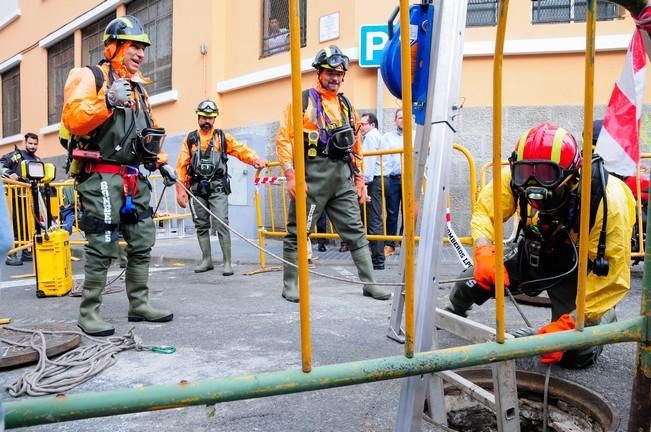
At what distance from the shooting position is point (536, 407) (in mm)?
2455

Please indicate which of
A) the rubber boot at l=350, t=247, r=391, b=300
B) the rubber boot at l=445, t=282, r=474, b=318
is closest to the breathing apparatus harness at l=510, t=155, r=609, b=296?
the rubber boot at l=445, t=282, r=474, b=318

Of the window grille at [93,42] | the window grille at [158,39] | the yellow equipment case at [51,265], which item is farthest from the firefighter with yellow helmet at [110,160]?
→ the window grille at [93,42]

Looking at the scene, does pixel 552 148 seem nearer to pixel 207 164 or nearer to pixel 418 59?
pixel 418 59

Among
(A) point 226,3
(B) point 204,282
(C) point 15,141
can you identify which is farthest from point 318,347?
(C) point 15,141

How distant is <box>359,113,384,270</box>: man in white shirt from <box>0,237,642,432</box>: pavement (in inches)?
12.4

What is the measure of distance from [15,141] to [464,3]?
1681 cm

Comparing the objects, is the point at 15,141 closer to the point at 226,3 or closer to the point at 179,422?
the point at 226,3

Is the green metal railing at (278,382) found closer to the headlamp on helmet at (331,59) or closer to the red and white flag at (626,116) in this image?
the red and white flag at (626,116)

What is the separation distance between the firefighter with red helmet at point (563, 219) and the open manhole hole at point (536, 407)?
156mm

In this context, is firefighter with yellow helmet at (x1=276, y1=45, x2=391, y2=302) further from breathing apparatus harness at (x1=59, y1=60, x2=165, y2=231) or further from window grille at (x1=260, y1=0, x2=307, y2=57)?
window grille at (x1=260, y1=0, x2=307, y2=57)

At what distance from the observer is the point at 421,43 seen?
2098 mm

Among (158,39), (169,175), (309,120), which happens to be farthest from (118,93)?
(158,39)

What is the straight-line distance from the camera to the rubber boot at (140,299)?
3.50m

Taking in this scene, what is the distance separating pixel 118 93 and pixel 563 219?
2.44 m
